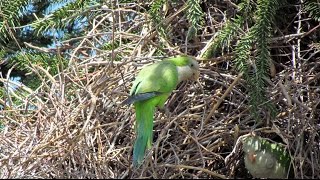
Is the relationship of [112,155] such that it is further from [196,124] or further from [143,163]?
[196,124]

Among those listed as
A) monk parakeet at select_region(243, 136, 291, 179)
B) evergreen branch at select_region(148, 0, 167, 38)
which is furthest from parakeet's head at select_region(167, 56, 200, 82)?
monk parakeet at select_region(243, 136, 291, 179)

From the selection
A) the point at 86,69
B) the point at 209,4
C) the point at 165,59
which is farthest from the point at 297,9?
the point at 86,69

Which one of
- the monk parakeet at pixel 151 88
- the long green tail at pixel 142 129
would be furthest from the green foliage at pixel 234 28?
the long green tail at pixel 142 129

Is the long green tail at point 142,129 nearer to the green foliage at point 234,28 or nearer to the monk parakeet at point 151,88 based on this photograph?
the monk parakeet at point 151,88

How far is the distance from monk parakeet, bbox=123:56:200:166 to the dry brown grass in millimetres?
52

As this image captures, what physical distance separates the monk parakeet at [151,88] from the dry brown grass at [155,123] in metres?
0.05

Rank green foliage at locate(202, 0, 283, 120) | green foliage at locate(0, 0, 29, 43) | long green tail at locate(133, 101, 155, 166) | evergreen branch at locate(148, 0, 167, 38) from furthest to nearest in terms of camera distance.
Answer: green foliage at locate(0, 0, 29, 43), evergreen branch at locate(148, 0, 167, 38), long green tail at locate(133, 101, 155, 166), green foliage at locate(202, 0, 283, 120)

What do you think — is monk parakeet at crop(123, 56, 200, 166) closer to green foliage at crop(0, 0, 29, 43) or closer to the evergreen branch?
the evergreen branch

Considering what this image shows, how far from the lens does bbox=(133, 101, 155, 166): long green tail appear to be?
7.23 ft

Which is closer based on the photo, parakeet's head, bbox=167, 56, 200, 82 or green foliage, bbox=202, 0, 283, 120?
green foliage, bbox=202, 0, 283, 120

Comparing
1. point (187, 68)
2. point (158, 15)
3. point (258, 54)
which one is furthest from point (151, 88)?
point (258, 54)

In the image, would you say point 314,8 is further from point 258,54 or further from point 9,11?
point 9,11

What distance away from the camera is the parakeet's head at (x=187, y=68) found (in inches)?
94.3

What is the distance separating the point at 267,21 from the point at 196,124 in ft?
1.77
